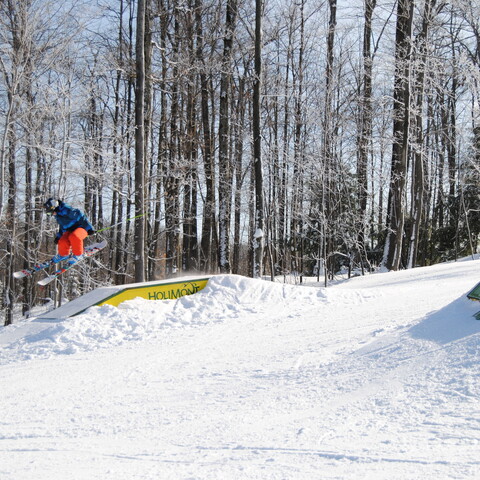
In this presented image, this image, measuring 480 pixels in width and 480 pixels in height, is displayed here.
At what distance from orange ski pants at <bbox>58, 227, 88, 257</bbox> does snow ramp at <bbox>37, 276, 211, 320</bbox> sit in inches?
41.5

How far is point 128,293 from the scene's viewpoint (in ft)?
27.5

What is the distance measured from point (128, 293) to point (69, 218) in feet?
6.89

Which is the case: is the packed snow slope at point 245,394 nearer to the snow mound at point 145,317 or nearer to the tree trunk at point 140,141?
the snow mound at point 145,317

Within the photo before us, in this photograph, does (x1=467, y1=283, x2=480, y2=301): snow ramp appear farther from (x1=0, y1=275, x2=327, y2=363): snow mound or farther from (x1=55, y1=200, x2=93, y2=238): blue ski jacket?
(x1=55, y1=200, x2=93, y2=238): blue ski jacket

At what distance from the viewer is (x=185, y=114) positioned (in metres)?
19.2

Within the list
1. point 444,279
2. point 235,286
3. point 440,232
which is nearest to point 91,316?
point 235,286

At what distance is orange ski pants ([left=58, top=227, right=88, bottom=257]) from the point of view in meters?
8.99

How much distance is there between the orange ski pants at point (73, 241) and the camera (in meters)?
8.99

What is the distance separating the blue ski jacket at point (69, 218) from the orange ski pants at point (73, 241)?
86 millimetres

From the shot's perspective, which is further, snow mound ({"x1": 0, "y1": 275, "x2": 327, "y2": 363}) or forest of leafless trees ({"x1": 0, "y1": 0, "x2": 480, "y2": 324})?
forest of leafless trees ({"x1": 0, "y1": 0, "x2": 480, "y2": 324})

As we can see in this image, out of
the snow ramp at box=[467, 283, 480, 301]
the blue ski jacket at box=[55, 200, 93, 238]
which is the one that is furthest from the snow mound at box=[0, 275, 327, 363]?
the snow ramp at box=[467, 283, 480, 301]

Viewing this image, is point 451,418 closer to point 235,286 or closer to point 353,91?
point 235,286

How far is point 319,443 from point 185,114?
58.1 ft

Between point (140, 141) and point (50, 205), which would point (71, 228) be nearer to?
point (50, 205)
